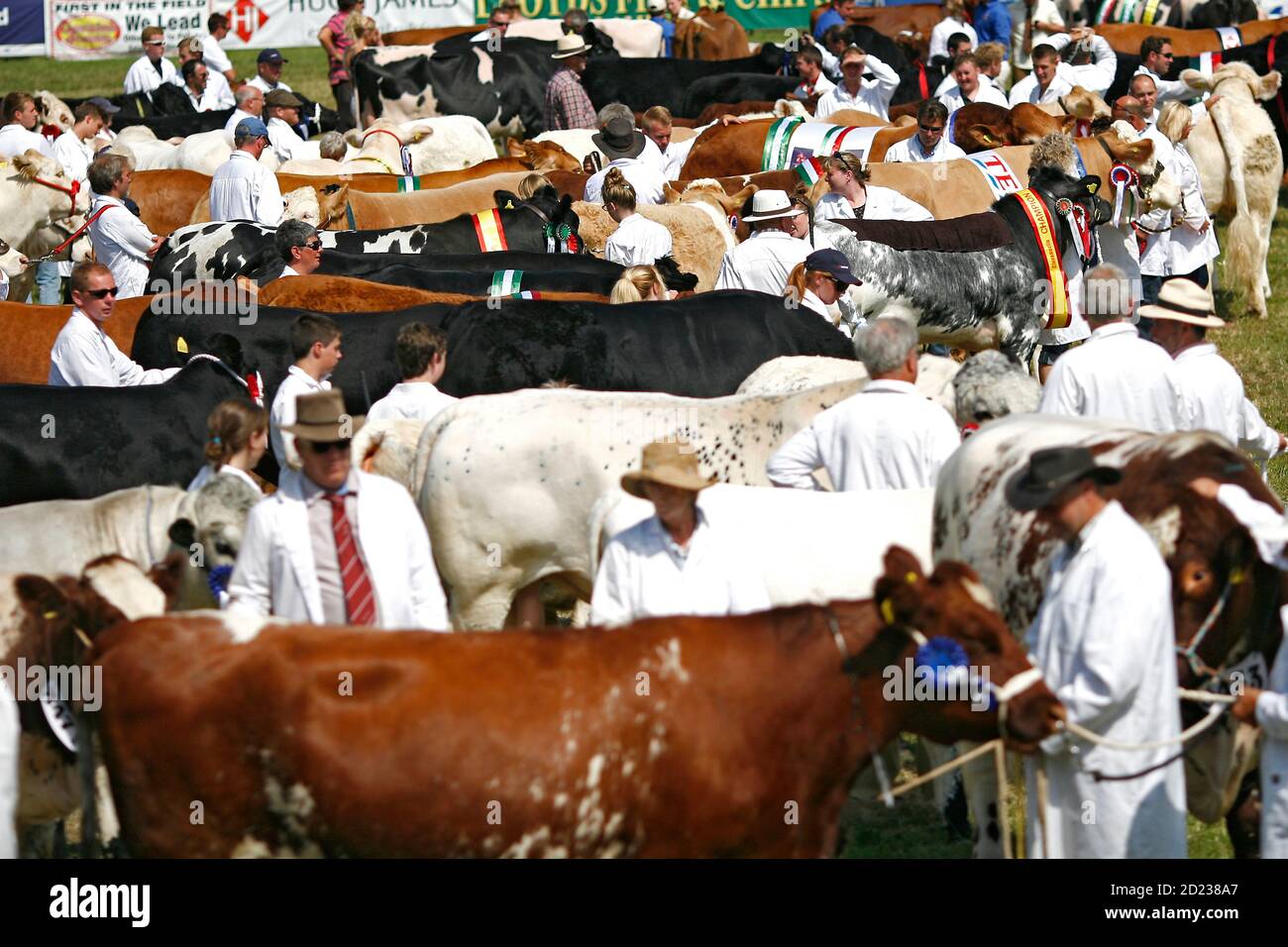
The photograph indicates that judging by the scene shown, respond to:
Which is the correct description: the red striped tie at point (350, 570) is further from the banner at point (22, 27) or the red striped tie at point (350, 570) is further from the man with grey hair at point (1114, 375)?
the banner at point (22, 27)

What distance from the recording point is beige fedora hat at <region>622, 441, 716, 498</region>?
17.2 ft

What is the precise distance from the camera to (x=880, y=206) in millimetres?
12008

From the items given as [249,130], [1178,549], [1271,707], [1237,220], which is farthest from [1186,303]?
[1237,220]

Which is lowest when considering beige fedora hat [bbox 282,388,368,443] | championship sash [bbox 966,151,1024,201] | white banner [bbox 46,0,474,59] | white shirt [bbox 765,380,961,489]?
beige fedora hat [bbox 282,388,368,443]

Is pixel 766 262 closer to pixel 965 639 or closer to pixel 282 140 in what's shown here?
pixel 965 639

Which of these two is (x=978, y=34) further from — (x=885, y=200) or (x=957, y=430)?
(x=957, y=430)

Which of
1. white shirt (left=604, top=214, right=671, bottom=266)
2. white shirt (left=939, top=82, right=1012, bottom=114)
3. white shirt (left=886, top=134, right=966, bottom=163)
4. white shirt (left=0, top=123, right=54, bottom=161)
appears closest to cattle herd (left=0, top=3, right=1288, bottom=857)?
white shirt (left=604, top=214, right=671, bottom=266)

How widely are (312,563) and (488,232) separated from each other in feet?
24.3

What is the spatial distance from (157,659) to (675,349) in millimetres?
4867

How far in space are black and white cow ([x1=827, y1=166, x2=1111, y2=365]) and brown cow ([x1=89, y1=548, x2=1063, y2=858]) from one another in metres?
5.50

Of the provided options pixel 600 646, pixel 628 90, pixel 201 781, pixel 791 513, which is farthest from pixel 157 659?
pixel 628 90

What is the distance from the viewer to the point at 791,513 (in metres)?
6.25

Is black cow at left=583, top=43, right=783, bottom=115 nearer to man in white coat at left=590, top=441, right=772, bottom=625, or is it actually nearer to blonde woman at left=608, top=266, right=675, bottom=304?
blonde woman at left=608, top=266, right=675, bottom=304
